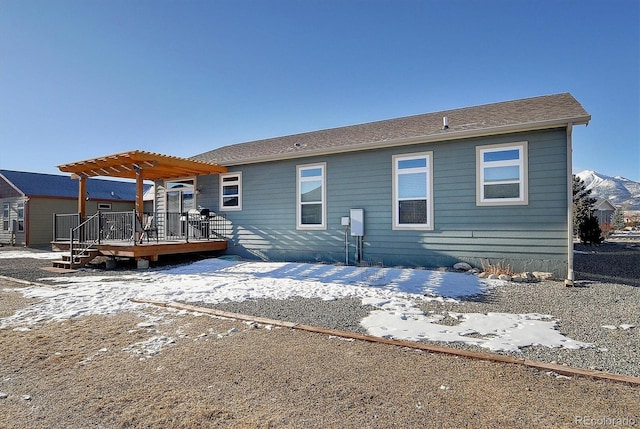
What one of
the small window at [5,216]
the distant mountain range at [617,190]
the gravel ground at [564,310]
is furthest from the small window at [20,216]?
the distant mountain range at [617,190]

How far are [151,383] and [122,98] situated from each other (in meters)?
13.7

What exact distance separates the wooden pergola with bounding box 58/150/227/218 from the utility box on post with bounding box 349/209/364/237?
14.9ft

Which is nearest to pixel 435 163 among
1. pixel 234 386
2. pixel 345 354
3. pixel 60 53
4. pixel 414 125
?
pixel 414 125

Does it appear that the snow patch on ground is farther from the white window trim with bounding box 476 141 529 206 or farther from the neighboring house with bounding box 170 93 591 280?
the white window trim with bounding box 476 141 529 206

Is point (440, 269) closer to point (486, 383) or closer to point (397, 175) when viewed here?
point (397, 175)

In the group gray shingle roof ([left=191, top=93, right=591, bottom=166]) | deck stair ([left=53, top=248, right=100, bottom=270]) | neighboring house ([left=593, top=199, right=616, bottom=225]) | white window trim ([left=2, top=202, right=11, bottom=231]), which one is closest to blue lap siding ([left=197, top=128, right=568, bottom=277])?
gray shingle roof ([left=191, top=93, right=591, bottom=166])

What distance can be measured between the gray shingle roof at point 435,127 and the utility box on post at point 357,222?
1650 mm

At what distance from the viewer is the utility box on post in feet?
28.1

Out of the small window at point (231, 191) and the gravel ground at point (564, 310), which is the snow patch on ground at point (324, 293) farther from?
the small window at point (231, 191)

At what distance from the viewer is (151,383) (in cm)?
246

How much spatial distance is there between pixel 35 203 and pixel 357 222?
62.2 feet

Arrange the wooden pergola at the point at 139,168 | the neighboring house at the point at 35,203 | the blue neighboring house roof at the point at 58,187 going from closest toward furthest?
the wooden pergola at the point at 139,168
the neighboring house at the point at 35,203
the blue neighboring house roof at the point at 58,187

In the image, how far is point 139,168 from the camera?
29.0 feet

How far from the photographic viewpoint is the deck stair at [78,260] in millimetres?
8672
